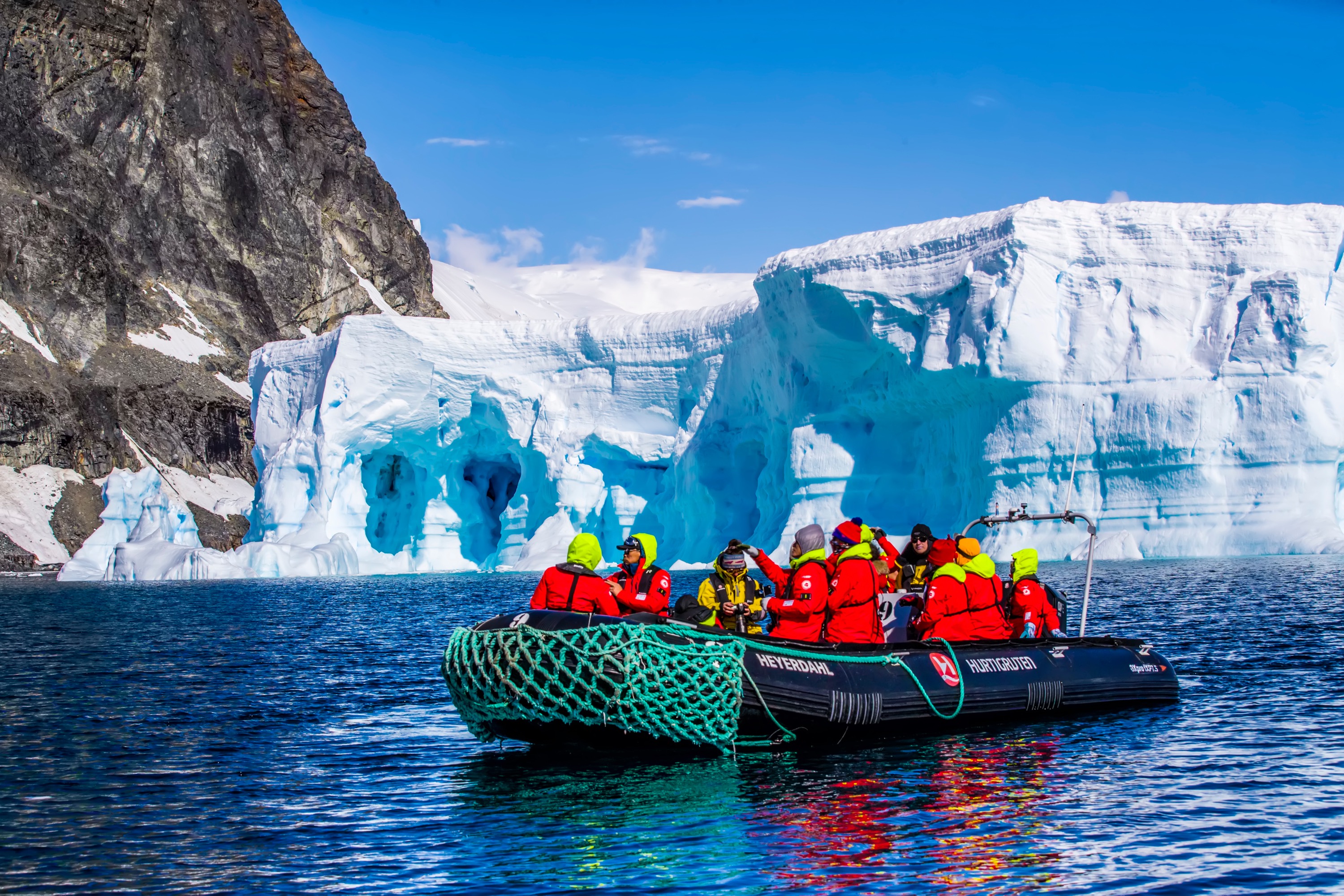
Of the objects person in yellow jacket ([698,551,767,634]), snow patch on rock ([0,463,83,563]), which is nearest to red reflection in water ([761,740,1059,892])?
person in yellow jacket ([698,551,767,634])

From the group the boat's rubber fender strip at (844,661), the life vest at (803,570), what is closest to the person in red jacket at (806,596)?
the life vest at (803,570)

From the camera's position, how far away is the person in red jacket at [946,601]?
9.54 metres

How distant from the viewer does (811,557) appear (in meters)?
8.78

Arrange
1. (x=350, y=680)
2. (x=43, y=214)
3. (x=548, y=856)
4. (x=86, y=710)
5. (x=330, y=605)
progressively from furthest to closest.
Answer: (x=43, y=214), (x=330, y=605), (x=350, y=680), (x=86, y=710), (x=548, y=856)

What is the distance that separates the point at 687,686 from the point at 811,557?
1.38 metres

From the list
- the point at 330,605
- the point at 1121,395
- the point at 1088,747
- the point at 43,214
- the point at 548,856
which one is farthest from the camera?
the point at 43,214

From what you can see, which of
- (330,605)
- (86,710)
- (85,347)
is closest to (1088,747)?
(86,710)

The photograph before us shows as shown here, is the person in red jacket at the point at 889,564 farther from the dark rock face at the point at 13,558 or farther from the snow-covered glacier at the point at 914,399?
the dark rock face at the point at 13,558

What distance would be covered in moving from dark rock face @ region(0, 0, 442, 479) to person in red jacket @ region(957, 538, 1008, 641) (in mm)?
56194

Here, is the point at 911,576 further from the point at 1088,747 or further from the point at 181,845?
the point at 181,845

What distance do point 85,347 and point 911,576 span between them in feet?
196

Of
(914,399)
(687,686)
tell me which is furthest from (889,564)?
(914,399)

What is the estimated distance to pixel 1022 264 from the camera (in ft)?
83.6

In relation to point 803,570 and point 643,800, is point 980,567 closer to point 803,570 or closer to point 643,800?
point 803,570
